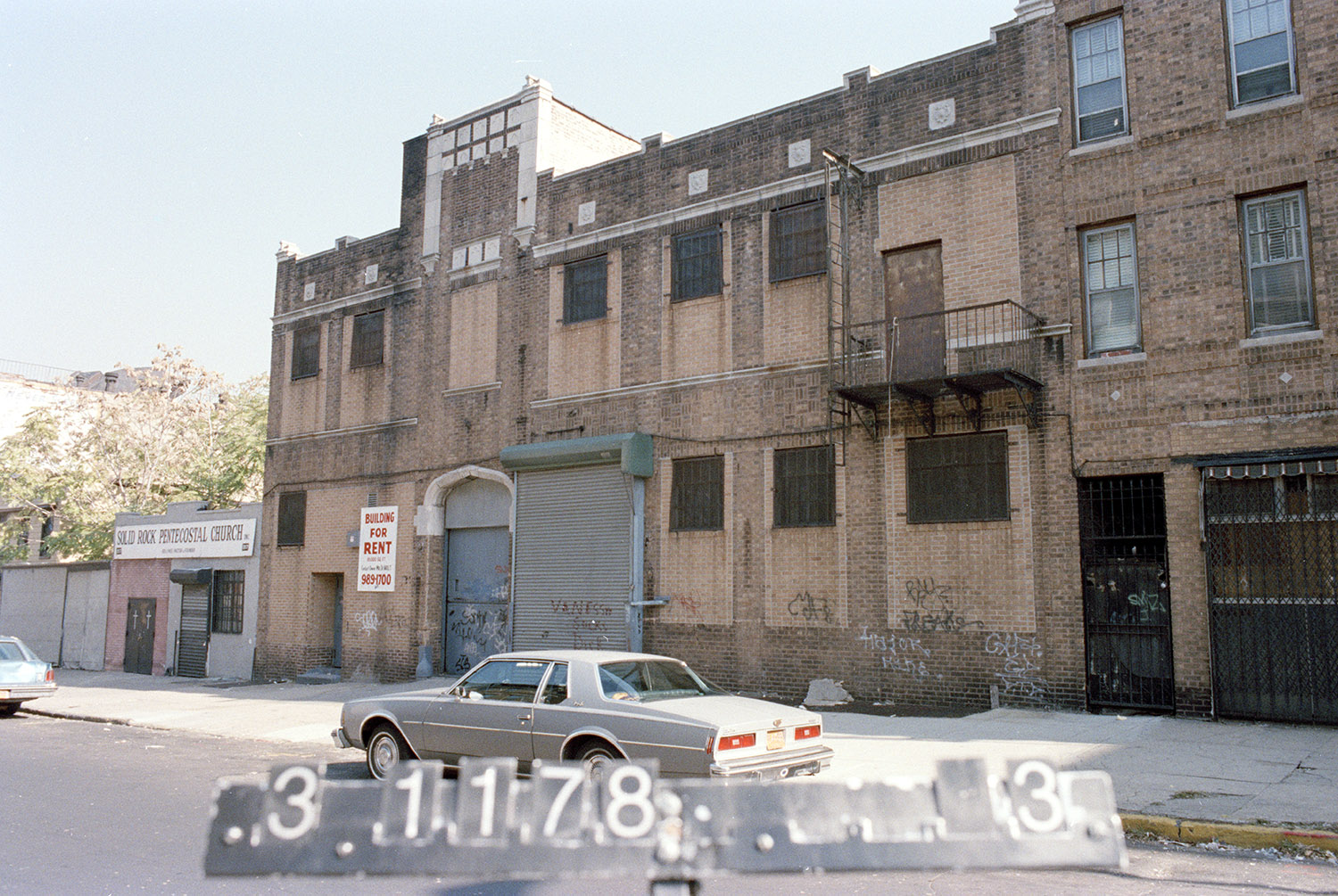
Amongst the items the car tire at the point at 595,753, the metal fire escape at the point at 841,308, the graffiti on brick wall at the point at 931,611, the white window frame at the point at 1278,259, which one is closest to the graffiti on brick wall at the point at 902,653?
Result: the graffiti on brick wall at the point at 931,611

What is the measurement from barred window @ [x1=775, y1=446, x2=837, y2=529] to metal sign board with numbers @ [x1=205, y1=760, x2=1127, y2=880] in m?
13.7

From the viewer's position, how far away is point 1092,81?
14805 millimetres

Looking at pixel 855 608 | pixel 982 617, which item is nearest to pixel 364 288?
pixel 855 608

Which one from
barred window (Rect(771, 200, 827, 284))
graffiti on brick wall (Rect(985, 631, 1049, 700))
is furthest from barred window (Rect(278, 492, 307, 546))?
graffiti on brick wall (Rect(985, 631, 1049, 700))

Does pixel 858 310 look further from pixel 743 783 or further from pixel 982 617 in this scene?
pixel 743 783

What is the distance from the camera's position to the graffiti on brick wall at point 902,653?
15117 millimetres

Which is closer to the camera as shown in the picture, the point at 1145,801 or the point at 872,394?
the point at 1145,801

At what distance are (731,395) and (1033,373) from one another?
526 cm

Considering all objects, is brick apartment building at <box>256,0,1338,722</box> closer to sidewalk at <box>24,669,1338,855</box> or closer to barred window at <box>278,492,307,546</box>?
sidewalk at <box>24,669,1338,855</box>

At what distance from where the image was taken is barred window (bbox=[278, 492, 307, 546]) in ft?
82.2

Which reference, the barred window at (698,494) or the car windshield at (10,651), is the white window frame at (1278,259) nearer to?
the barred window at (698,494)

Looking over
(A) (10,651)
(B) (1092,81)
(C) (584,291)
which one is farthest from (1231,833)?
(A) (10,651)

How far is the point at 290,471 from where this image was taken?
25609mm

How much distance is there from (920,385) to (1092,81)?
17.0 feet
